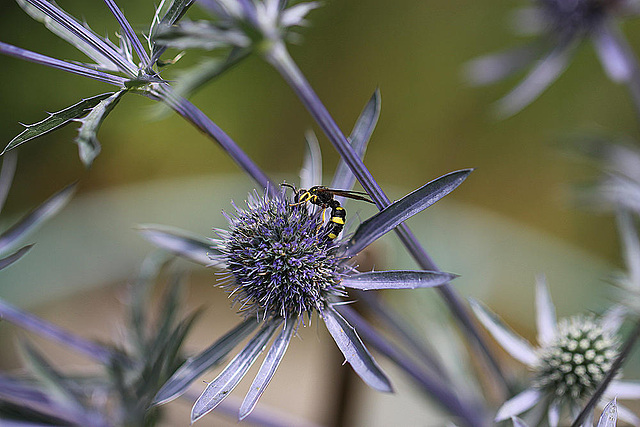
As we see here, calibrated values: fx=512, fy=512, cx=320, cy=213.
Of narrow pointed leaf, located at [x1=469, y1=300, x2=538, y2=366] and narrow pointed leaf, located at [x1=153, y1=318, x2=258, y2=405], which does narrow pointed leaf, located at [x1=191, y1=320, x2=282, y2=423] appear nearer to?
narrow pointed leaf, located at [x1=153, y1=318, x2=258, y2=405]

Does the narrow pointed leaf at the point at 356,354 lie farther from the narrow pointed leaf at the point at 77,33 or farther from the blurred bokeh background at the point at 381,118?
the blurred bokeh background at the point at 381,118

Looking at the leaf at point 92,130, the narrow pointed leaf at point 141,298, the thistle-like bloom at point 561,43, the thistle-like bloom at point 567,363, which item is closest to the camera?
the leaf at point 92,130

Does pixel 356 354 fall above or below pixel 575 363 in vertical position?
above

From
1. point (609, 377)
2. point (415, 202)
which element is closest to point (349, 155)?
point (415, 202)

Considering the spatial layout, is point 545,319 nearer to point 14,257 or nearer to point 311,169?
point 311,169

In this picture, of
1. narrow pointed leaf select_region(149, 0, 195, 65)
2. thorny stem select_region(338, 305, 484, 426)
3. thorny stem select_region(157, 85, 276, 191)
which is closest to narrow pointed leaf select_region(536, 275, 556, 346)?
thorny stem select_region(338, 305, 484, 426)

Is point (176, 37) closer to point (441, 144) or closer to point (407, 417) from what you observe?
point (407, 417)

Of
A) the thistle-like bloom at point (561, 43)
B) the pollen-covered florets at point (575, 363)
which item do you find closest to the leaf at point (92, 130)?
the pollen-covered florets at point (575, 363)
